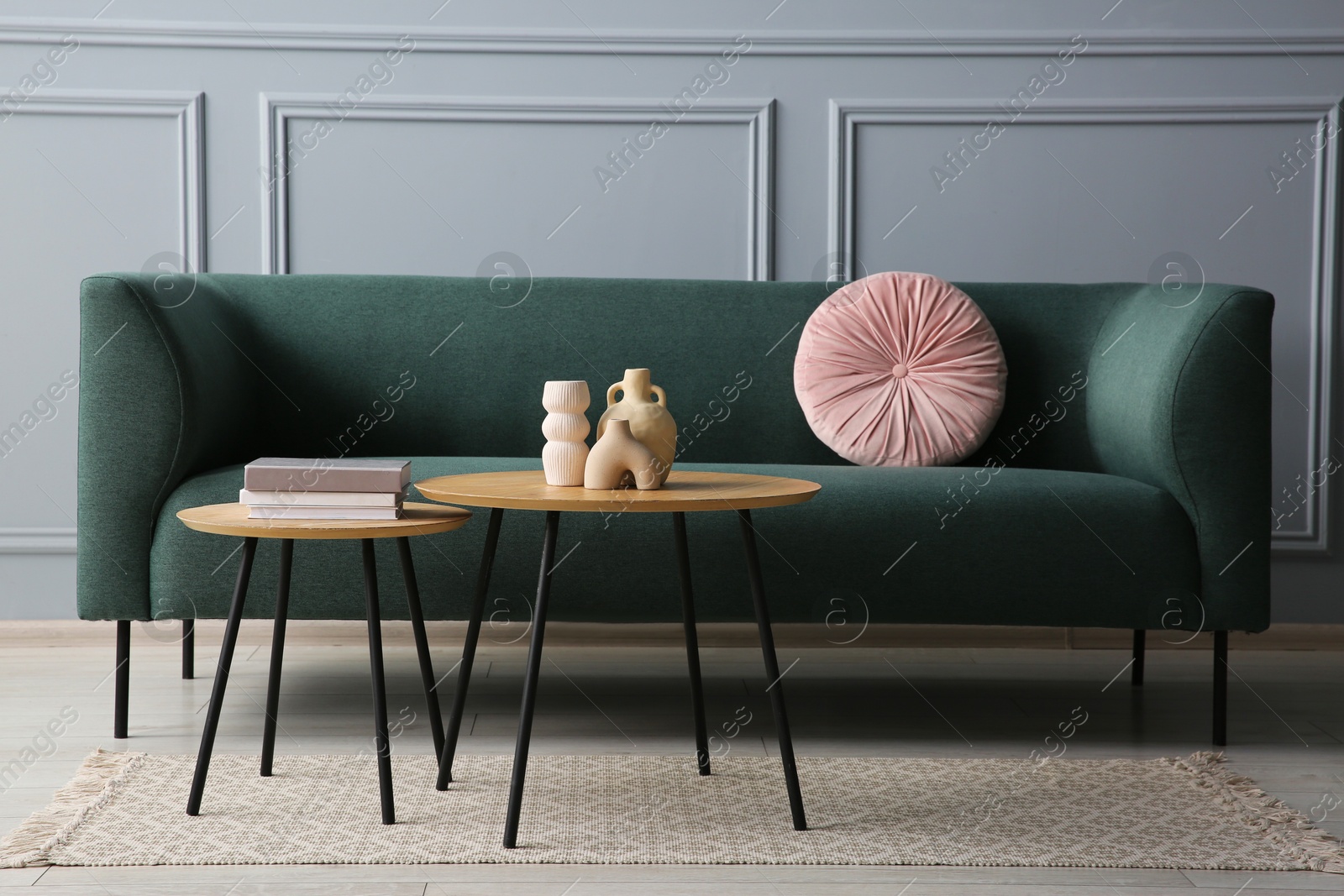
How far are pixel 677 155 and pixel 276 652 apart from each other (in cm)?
171

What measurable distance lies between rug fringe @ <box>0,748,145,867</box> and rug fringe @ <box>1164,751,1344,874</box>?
1577mm

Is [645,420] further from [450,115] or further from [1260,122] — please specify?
[1260,122]

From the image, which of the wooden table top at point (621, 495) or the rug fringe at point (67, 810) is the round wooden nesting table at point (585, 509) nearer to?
the wooden table top at point (621, 495)

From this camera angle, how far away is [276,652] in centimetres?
163

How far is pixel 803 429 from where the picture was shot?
8.10 feet

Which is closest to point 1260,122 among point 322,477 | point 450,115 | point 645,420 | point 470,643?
point 450,115

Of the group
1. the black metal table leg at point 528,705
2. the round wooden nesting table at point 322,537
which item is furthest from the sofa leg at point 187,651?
the black metal table leg at point 528,705

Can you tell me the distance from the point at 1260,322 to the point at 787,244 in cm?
120

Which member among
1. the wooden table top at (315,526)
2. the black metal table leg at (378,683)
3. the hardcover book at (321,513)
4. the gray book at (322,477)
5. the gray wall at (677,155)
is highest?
the gray wall at (677,155)

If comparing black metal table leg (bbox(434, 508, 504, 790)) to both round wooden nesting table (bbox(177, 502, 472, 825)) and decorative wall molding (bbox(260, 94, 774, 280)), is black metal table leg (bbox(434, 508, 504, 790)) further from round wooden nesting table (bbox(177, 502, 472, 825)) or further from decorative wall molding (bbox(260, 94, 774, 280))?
decorative wall molding (bbox(260, 94, 774, 280))

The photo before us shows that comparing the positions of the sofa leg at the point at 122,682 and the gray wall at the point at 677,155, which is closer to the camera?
the sofa leg at the point at 122,682

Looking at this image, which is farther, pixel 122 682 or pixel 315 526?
pixel 122 682

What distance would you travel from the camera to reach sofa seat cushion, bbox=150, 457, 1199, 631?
1.94m

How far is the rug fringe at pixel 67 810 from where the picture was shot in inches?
56.0
